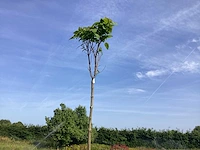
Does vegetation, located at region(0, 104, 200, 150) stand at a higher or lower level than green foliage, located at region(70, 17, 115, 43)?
lower

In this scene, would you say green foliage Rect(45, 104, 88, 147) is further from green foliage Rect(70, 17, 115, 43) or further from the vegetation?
green foliage Rect(70, 17, 115, 43)

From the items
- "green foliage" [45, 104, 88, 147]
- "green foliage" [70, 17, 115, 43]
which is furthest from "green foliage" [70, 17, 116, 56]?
"green foliage" [45, 104, 88, 147]

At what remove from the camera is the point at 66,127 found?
15.5 metres

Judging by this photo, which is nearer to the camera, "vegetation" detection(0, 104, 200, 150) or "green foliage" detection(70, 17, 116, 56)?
"green foliage" detection(70, 17, 116, 56)

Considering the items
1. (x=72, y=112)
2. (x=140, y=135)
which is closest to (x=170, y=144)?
(x=140, y=135)

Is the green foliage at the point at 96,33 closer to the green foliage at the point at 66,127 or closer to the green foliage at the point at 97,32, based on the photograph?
the green foliage at the point at 97,32

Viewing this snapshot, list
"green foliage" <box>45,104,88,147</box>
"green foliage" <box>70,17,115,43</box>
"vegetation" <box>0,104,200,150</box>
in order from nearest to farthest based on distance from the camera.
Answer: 1. "green foliage" <box>70,17,115,43</box>
2. "green foliage" <box>45,104,88,147</box>
3. "vegetation" <box>0,104,200,150</box>

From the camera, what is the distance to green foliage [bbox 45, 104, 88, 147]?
15.4 meters

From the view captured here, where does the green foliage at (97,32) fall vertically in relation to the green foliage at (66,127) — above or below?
above

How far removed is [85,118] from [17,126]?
6408 mm

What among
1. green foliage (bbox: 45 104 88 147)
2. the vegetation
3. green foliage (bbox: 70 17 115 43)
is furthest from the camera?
the vegetation

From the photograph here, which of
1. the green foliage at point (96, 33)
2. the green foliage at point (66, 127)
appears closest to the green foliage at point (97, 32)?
the green foliage at point (96, 33)

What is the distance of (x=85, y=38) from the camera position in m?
5.87

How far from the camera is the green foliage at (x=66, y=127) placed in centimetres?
1543
